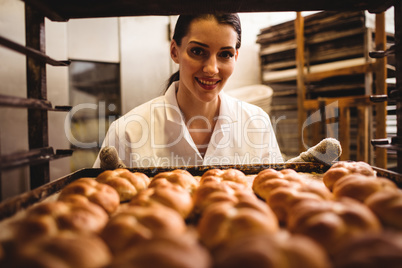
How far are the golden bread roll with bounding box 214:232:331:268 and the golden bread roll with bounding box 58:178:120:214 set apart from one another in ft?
2.16

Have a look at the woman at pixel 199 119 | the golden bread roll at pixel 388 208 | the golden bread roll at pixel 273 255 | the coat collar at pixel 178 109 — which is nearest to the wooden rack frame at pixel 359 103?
the woman at pixel 199 119

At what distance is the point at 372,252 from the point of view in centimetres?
56

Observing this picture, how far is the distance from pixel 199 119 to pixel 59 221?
1931 millimetres

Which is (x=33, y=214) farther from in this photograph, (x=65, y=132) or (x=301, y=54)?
(x=301, y=54)

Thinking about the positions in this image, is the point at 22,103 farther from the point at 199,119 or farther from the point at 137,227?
the point at 199,119

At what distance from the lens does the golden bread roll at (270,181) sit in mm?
1237

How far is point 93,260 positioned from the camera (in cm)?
63

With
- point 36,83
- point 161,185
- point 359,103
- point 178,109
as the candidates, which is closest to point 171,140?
point 178,109

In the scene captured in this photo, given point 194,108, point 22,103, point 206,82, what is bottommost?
point 22,103

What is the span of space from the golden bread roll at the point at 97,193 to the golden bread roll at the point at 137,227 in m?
0.27

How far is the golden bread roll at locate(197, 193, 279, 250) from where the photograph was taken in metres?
0.78

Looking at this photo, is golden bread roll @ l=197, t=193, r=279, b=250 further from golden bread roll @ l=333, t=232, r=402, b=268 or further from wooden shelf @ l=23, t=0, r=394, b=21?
wooden shelf @ l=23, t=0, r=394, b=21

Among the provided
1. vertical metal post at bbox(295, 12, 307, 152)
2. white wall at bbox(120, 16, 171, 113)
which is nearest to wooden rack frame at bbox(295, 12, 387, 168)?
vertical metal post at bbox(295, 12, 307, 152)

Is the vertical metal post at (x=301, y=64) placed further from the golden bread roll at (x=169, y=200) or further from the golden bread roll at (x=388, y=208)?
the golden bread roll at (x=169, y=200)
